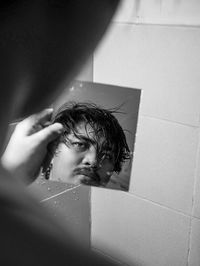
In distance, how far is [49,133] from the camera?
108cm

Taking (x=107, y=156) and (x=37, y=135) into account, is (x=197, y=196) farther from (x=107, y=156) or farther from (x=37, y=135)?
(x=37, y=135)

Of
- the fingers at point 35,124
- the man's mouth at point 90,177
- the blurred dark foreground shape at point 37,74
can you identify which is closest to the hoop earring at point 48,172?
the man's mouth at point 90,177

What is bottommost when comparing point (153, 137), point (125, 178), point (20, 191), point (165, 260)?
point (165, 260)

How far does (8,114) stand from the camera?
24 centimetres

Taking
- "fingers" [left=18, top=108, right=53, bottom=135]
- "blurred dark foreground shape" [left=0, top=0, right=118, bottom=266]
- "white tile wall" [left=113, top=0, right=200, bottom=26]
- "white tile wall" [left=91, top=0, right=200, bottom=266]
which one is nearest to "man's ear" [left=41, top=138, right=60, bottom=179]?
"fingers" [left=18, top=108, right=53, bottom=135]

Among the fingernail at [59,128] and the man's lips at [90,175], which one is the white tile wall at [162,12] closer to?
the fingernail at [59,128]

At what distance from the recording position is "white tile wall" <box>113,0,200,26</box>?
1055mm

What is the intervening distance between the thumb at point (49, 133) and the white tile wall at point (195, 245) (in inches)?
20.5

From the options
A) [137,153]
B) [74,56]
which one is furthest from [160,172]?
[74,56]

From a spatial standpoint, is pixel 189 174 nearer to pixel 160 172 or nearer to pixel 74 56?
pixel 160 172

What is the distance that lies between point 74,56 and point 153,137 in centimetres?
102

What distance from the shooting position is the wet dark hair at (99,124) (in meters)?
1.25

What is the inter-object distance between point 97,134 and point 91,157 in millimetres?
79

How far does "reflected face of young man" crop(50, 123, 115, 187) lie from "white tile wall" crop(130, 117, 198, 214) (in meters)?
0.12
